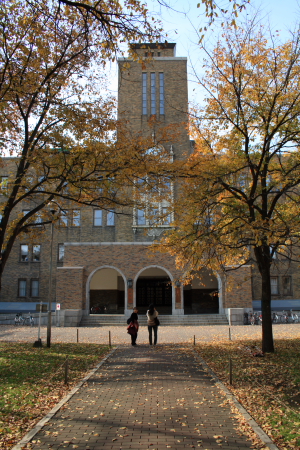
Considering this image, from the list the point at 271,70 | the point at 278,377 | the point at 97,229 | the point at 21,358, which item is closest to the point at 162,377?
the point at 278,377

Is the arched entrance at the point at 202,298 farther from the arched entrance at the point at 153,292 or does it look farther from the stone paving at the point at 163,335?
the stone paving at the point at 163,335

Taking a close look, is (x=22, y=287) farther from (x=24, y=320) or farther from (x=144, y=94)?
(x=144, y=94)

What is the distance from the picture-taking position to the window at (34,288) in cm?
3675

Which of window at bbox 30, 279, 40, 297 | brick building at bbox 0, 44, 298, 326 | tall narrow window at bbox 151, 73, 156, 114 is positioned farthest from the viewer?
window at bbox 30, 279, 40, 297

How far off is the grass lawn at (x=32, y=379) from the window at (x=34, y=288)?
21.4 m

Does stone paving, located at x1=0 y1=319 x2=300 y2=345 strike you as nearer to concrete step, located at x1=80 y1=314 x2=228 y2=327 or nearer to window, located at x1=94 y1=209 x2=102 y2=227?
concrete step, located at x1=80 y1=314 x2=228 y2=327

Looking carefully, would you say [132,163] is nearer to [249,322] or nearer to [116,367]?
[116,367]

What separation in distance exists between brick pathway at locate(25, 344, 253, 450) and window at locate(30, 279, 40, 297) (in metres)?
28.3

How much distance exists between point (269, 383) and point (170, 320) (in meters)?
19.8

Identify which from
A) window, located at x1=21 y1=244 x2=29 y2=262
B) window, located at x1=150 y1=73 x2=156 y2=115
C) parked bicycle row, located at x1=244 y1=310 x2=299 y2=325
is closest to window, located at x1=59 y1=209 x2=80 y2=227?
parked bicycle row, located at x1=244 y1=310 x2=299 y2=325

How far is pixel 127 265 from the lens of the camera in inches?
1178

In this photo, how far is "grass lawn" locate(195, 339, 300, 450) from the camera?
226 inches

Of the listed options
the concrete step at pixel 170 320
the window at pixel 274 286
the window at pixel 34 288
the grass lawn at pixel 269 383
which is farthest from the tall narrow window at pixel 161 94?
the grass lawn at pixel 269 383

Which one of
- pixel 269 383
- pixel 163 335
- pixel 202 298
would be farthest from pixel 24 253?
pixel 269 383
